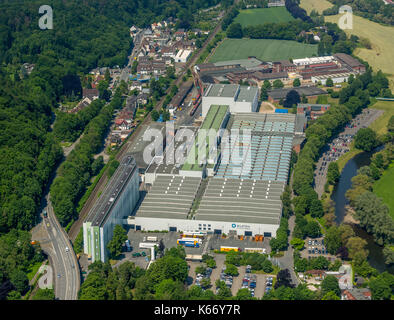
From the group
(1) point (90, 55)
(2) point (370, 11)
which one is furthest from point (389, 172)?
(2) point (370, 11)

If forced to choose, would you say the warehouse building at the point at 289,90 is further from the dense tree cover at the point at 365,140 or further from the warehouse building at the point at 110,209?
the warehouse building at the point at 110,209

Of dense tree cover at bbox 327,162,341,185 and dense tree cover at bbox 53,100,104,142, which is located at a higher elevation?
dense tree cover at bbox 327,162,341,185

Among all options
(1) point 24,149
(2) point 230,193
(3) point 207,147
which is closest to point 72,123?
(1) point 24,149

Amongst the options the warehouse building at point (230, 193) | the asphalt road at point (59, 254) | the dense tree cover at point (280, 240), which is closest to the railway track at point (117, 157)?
the asphalt road at point (59, 254)

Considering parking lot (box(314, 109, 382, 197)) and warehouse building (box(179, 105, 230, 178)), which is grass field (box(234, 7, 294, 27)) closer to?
parking lot (box(314, 109, 382, 197))

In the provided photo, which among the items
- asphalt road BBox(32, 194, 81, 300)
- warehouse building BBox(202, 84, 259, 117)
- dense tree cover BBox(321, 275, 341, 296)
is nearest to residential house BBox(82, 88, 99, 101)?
warehouse building BBox(202, 84, 259, 117)
